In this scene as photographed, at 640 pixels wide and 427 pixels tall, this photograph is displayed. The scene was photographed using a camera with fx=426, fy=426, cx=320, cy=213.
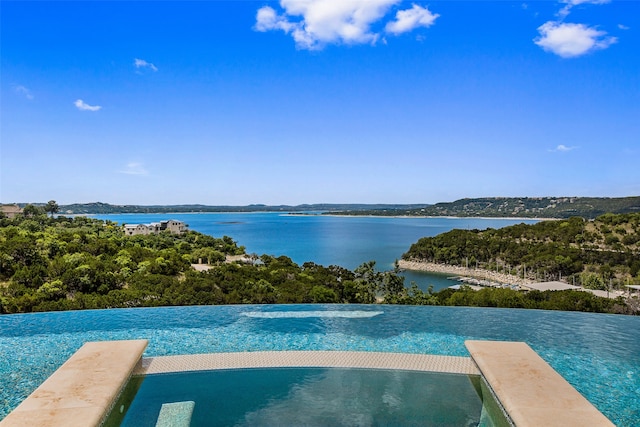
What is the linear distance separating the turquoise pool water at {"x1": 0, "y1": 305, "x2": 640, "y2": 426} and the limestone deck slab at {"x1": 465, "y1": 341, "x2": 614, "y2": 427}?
2.41ft

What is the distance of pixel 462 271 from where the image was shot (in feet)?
153

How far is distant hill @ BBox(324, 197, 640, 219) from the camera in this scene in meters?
76.7

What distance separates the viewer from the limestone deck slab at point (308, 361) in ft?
17.1

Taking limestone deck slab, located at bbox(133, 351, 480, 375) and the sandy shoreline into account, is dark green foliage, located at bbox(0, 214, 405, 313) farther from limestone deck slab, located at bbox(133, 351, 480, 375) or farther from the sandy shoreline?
the sandy shoreline

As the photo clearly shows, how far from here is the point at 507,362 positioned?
4.54 m

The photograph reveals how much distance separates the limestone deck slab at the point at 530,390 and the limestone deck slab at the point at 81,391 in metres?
3.39

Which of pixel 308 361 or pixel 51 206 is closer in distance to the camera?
pixel 308 361

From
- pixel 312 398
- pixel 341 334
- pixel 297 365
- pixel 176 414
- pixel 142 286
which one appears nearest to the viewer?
pixel 176 414

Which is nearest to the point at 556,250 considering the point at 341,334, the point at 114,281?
the point at 114,281

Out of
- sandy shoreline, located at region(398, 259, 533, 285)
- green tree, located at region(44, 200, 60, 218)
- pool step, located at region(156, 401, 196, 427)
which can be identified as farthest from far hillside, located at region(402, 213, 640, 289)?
green tree, located at region(44, 200, 60, 218)

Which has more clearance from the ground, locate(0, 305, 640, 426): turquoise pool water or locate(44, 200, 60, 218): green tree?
locate(44, 200, 60, 218): green tree

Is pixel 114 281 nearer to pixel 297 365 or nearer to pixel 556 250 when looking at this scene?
pixel 297 365

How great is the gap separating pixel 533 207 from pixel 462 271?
87.2m

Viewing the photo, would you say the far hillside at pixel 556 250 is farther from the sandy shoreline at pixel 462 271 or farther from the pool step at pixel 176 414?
the pool step at pixel 176 414
